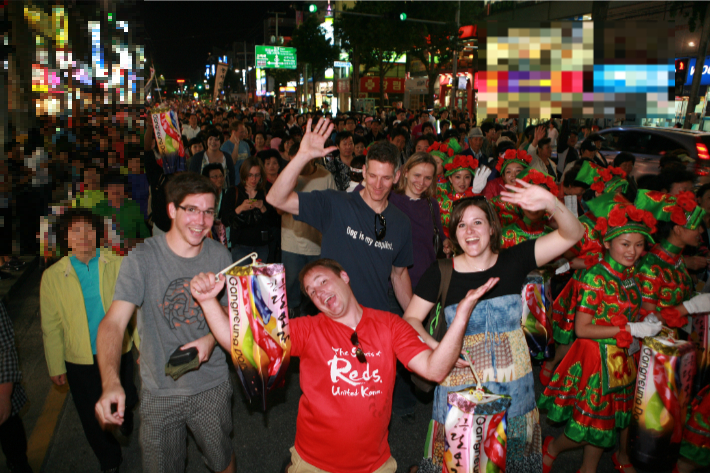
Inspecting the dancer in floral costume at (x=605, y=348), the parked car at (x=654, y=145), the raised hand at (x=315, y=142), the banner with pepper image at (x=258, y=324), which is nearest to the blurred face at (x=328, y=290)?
the banner with pepper image at (x=258, y=324)

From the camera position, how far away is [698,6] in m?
14.7

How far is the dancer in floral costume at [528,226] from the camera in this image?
4918 millimetres

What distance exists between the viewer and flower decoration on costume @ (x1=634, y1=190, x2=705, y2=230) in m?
3.91

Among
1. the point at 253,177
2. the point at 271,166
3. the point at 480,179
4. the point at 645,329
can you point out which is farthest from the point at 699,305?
the point at 271,166

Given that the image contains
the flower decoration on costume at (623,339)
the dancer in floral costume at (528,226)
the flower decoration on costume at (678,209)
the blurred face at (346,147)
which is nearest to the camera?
the flower decoration on costume at (623,339)

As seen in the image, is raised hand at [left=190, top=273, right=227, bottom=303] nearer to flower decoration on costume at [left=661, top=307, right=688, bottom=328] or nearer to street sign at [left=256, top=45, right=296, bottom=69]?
flower decoration on costume at [left=661, top=307, right=688, bottom=328]

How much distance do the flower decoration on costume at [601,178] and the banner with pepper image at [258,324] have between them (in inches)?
174

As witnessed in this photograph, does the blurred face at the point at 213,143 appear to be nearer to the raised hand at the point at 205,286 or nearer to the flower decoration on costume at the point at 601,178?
the flower decoration on costume at the point at 601,178

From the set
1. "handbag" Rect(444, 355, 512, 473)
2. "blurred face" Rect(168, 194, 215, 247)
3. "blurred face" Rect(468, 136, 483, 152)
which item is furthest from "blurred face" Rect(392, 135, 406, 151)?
→ "handbag" Rect(444, 355, 512, 473)

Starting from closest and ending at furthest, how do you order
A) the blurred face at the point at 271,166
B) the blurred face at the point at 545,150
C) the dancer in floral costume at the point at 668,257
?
the dancer in floral costume at the point at 668,257
the blurred face at the point at 271,166
the blurred face at the point at 545,150

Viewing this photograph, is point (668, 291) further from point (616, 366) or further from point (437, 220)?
point (437, 220)

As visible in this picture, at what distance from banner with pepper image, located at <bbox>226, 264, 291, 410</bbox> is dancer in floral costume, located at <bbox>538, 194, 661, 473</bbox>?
90.4 inches

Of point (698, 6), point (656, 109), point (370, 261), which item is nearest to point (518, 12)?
point (698, 6)

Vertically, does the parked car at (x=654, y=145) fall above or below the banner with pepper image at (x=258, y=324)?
above
